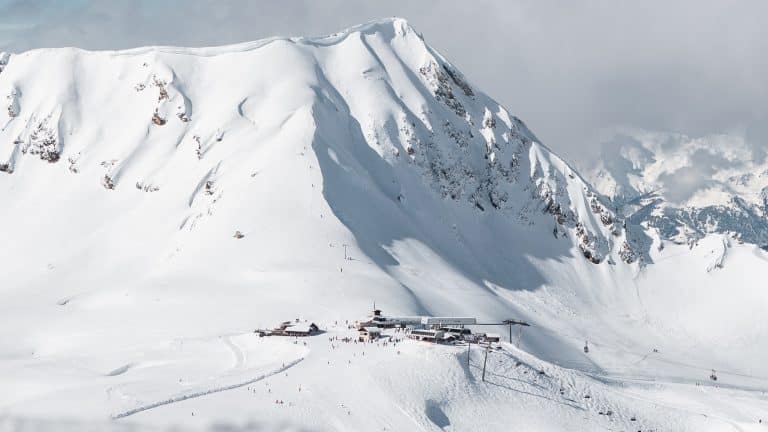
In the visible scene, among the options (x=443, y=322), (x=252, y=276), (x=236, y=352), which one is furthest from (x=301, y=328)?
(x=252, y=276)

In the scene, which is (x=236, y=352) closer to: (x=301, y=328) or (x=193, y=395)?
(x=301, y=328)

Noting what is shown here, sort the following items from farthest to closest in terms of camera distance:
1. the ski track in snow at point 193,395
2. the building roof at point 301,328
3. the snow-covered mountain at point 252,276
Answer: the building roof at point 301,328 → the snow-covered mountain at point 252,276 → the ski track in snow at point 193,395

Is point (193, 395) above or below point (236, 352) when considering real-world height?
below

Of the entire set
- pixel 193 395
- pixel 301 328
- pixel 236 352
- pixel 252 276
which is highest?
pixel 252 276

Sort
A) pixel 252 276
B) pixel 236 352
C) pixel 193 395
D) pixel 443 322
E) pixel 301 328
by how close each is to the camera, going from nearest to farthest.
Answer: pixel 193 395 < pixel 236 352 < pixel 301 328 < pixel 443 322 < pixel 252 276

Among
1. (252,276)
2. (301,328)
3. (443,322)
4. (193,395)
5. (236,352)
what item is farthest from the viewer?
(252,276)

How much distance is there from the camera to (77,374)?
75.1 metres

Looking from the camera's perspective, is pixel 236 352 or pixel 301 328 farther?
pixel 301 328

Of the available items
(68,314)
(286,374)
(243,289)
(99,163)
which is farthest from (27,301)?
(286,374)

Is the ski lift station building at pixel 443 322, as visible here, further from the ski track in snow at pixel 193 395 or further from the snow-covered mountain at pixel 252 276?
the ski track in snow at pixel 193 395

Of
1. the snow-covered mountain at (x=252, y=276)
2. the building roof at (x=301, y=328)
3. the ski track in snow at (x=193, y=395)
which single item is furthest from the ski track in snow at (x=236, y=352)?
the building roof at (x=301, y=328)

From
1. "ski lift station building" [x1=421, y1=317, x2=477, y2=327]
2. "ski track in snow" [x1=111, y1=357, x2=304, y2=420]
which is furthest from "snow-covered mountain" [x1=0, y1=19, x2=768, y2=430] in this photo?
"ski lift station building" [x1=421, y1=317, x2=477, y2=327]

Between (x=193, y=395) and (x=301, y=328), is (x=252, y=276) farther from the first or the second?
(x=193, y=395)

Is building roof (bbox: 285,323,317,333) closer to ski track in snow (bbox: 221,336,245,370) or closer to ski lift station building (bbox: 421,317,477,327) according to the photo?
ski track in snow (bbox: 221,336,245,370)
